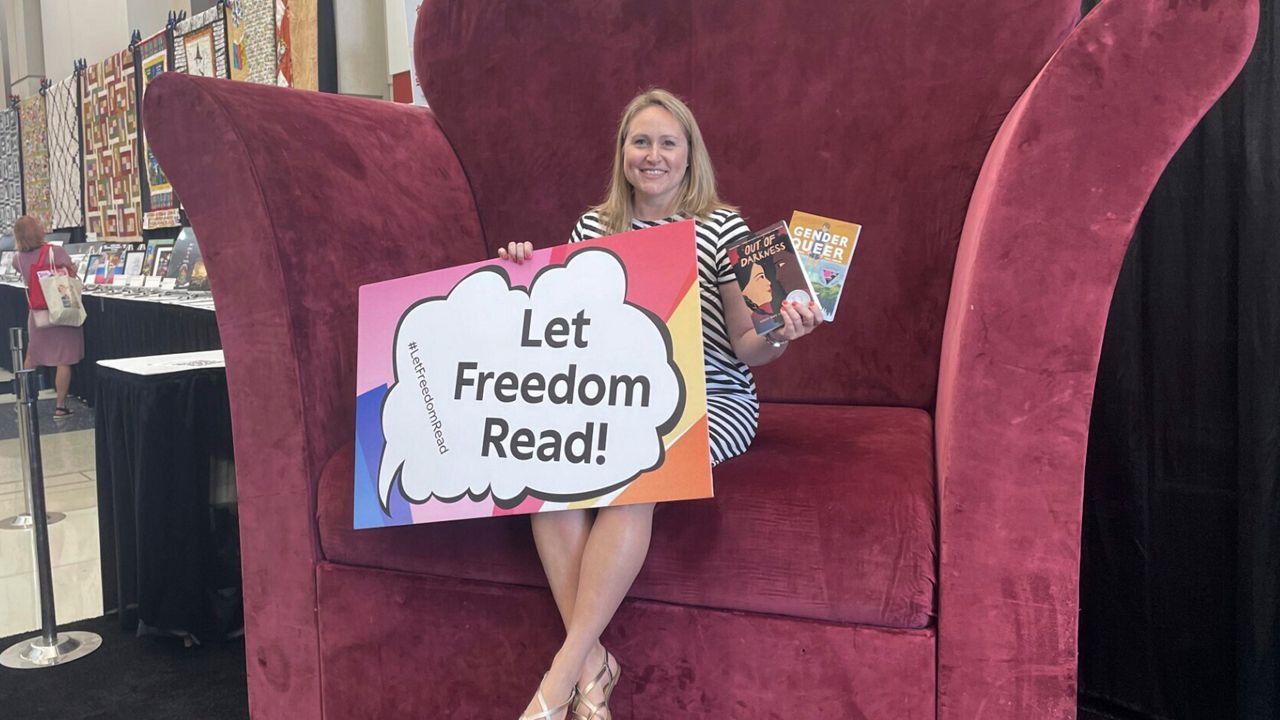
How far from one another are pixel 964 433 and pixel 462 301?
22.6 inches

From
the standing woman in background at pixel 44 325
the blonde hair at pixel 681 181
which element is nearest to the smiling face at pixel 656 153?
the blonde hair at pixel 681 181

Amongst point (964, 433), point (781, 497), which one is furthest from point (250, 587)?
point (964, 433)

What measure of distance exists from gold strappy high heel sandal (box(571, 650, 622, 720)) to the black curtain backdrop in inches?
35.4

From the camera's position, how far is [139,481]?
69.4 inches

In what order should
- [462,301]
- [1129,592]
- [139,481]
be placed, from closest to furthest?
[462,301]
[1129,592]
[139,481]

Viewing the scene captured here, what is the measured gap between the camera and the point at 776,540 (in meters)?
0.95

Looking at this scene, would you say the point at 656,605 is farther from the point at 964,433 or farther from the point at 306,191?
the point at 306,191

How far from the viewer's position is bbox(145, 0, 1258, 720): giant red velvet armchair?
0.87 m

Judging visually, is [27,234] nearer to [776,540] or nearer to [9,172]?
[9,172]

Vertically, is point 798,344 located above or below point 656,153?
below

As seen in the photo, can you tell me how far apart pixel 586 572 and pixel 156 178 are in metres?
5.20

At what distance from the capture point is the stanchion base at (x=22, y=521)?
2.68m

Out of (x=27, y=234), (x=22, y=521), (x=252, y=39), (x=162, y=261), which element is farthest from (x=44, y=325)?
(x=22, y=521)

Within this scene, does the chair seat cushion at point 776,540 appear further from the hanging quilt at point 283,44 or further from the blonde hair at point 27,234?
the blonde hair at point 27,234
